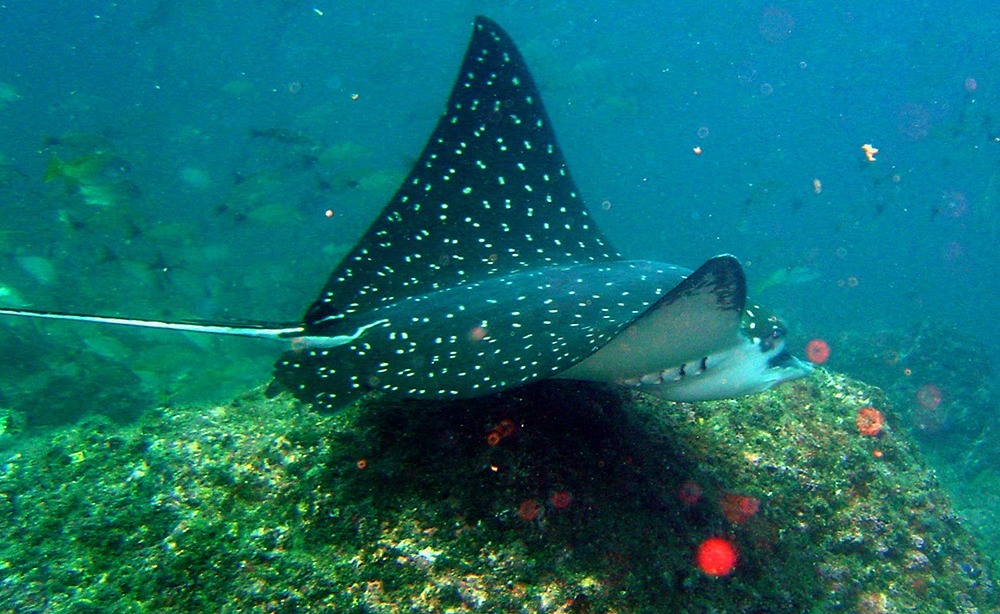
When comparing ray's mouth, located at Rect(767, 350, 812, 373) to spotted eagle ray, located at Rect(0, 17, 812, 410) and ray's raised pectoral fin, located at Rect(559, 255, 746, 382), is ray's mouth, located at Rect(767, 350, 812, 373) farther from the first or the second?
ray's raised pectoral fin, located at Rect(559, 255, 746, 382)

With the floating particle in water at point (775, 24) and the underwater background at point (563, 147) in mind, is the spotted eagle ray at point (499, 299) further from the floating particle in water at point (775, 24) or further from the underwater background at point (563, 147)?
the floating particle in water at point (775, 24)

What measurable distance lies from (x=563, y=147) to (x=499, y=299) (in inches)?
1938

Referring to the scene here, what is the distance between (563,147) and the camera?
50031 mm

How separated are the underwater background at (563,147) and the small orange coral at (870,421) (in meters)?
0.66

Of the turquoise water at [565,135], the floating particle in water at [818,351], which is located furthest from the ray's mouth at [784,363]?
the floating particle in water at [818,351]

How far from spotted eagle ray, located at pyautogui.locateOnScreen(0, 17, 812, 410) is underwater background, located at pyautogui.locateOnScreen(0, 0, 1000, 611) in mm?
1906

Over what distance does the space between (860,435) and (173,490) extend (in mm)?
4713

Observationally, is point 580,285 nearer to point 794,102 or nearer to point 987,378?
point 987,378

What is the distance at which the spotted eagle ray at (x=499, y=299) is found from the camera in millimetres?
2699

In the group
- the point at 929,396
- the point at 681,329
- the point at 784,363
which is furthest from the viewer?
the point at 929,396

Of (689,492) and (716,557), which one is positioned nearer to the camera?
(716,557)

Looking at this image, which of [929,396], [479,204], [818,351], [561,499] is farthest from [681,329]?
[818,351]

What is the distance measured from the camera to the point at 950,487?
1136cm

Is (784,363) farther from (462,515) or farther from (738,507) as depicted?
(462,515)
